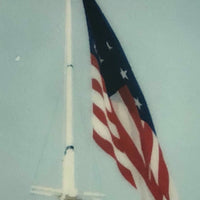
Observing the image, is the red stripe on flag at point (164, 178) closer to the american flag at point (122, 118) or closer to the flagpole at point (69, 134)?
the american flag at point (122, 118)

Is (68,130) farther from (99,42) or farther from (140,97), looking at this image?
(99,42)

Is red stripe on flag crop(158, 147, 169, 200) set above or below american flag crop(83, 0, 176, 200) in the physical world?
below

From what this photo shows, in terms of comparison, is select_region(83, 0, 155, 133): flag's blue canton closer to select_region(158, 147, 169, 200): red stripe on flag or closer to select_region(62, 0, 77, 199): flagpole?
select_region(62, 0, 77, 199): flagpole

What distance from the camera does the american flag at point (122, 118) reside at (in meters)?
9.34

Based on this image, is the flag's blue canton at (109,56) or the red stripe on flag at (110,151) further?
the flag's blue canton at (109,56)

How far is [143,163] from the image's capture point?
957 cm

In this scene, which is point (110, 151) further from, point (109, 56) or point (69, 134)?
point (109, 56)

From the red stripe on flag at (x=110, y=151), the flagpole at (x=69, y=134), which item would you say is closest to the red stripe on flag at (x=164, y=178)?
the red stripe on flag at (x=110, y=151)

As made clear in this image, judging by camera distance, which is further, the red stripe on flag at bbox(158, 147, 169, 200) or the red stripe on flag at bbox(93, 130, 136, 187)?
the red stripe on flag at bbox(93, 130, 136, 187)

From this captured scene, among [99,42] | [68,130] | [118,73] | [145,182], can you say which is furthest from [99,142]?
[99,42]

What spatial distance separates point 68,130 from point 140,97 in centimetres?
→ 190

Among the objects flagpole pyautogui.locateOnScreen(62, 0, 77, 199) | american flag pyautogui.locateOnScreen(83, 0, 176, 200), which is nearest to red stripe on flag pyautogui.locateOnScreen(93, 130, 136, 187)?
american flag pyautogui.locateOnScreen(83, 0, 176, 200)

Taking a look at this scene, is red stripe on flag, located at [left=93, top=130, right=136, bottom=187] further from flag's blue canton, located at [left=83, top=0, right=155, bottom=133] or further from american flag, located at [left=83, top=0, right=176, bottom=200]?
flag's blue canton, located at [left=83, top=0, right=155, bottom=133]

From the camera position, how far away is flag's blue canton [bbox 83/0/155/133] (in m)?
10.3
